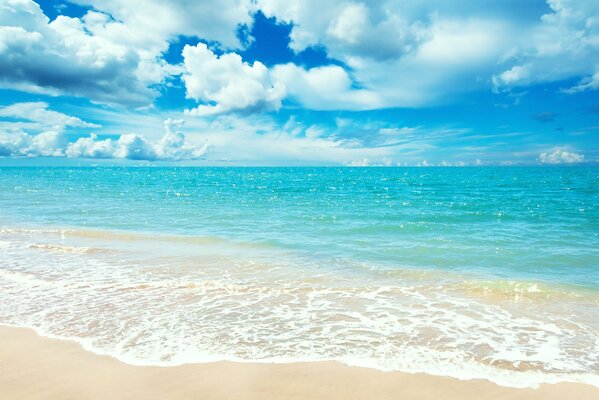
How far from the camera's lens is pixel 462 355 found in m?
6.37

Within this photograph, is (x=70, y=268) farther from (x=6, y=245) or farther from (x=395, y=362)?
(x=395, y=362)

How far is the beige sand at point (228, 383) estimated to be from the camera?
520cm

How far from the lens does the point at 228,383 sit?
546cm

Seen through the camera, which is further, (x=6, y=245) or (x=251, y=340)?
(x=6, y=245)

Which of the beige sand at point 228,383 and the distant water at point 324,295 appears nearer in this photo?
the beige sand at point 228,383

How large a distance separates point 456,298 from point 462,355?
11.6ft

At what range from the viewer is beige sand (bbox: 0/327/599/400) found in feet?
17.1

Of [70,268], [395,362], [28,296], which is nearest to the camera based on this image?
[395,362]

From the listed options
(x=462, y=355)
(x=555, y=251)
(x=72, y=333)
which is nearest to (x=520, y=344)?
(x=462, y=355)

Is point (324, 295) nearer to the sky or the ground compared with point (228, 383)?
nearer to the ground

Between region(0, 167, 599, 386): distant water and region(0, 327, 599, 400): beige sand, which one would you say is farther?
region(0, 167, 599, 386): distant water

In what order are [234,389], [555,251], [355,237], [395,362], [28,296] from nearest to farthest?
[234,389] < [395,362] < [28,296] < [555,251] < [355,237]

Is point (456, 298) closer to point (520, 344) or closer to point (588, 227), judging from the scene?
point (520, 344)

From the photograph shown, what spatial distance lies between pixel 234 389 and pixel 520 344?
5448mm
